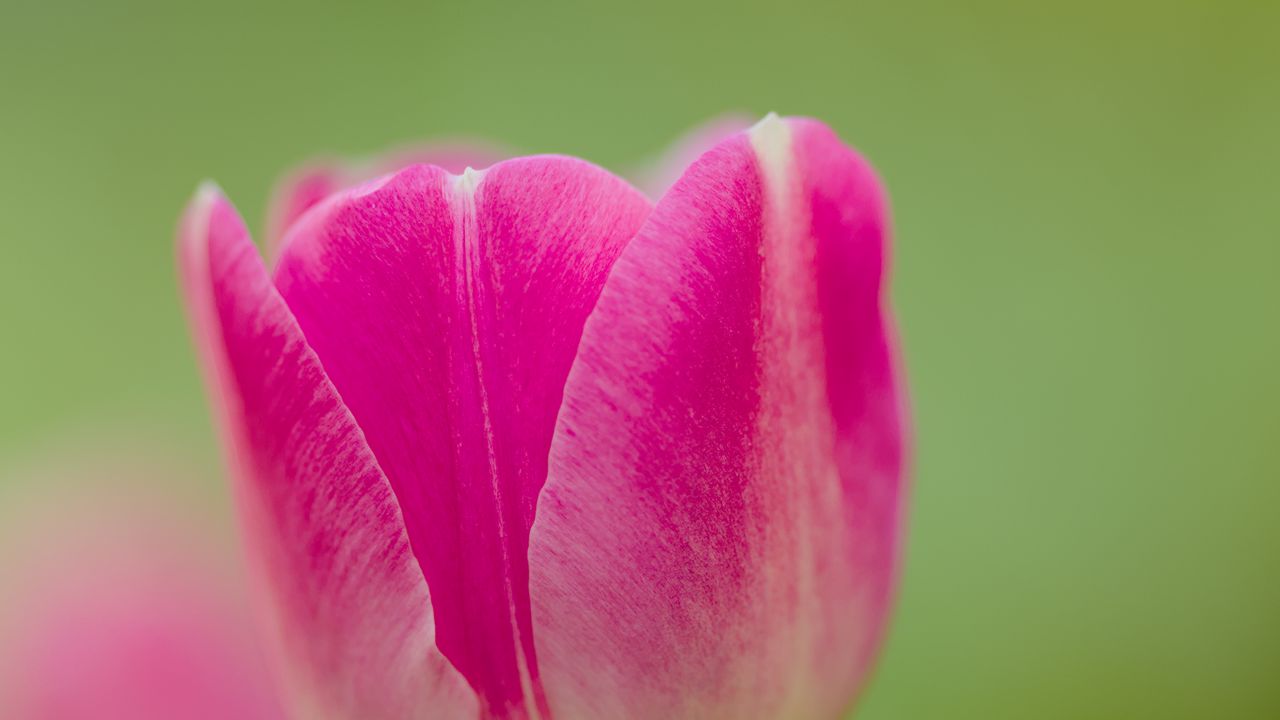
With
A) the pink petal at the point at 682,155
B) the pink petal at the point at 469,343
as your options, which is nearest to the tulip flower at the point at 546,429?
the pink petal at the point at 469,343

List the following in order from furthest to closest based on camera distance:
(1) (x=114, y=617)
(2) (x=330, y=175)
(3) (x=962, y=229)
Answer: (3) (x=962, y=229) < (1) (x=114, y=617) < (2) (x=330, y=175)

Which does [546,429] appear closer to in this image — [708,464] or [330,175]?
[708,464]

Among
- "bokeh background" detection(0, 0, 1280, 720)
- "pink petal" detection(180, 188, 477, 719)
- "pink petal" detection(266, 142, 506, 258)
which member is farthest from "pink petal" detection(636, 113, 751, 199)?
"bokeh background" detection(0, 0, 1280, 720)

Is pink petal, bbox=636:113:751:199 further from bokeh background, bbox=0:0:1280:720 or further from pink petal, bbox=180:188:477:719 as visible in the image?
bokeh background, bbox=0:0:1280:720

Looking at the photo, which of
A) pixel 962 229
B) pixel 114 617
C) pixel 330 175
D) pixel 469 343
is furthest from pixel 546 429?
pixel 962 229

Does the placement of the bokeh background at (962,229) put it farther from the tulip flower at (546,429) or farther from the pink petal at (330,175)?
the tulip flower at (546,429)

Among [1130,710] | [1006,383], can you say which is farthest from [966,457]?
[1130,710]
